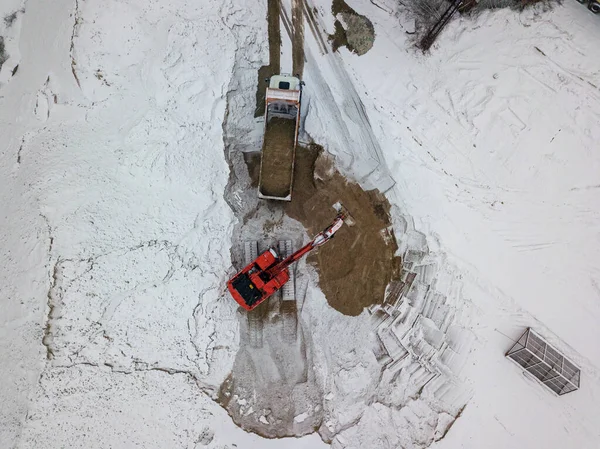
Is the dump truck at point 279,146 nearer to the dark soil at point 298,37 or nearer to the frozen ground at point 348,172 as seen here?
the frozen ground at point 348,172

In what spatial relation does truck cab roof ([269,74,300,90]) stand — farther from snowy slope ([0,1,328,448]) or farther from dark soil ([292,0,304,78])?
snowy slope ([0,1,328,448])

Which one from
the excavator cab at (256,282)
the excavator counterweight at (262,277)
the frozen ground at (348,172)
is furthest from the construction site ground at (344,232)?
the excavator cab at (256,282)

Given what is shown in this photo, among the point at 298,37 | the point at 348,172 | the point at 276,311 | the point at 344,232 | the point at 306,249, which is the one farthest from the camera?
the point at 298,37

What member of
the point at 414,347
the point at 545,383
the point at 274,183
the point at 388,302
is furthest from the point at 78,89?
the point at 545,383

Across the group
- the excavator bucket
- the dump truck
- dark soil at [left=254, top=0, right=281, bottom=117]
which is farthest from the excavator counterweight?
dark soil at [left=254, top=0, right=281, bottom=117]

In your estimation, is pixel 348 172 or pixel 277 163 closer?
pixel 277 163

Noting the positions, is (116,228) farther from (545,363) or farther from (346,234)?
(545,363)

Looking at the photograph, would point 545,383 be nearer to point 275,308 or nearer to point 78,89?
point 275,308

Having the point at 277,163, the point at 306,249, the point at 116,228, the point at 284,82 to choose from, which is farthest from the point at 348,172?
the point at 116,228
